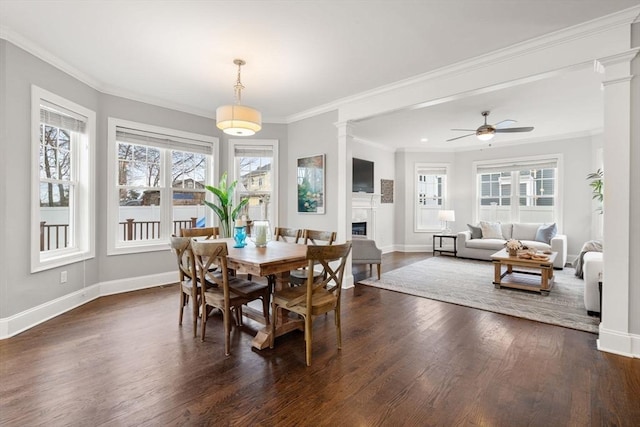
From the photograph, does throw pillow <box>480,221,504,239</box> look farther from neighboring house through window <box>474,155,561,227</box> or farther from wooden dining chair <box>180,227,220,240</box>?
wooden dining chair <box>180,227,220,240</box>

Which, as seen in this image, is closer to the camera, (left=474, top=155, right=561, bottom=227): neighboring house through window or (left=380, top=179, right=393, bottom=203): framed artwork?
(left=474, top=155, right=561, bottom=227): neighboring house through window

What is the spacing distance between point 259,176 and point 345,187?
67.1 inches

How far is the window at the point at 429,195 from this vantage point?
8.00 meters

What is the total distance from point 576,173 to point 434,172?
2.95 m

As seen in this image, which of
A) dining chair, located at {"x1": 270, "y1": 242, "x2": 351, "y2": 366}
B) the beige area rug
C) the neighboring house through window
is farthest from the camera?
the neighboring house through window

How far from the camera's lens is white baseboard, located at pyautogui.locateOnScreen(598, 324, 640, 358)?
2.37 meters

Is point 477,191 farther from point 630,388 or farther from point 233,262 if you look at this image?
point 233,262

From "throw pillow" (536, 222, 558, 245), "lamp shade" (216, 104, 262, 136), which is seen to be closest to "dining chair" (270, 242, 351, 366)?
"lamp shade" (216, 104, 262, 136)

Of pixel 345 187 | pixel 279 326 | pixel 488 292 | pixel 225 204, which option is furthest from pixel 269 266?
pixel 488 292

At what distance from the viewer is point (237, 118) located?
9.26 ft

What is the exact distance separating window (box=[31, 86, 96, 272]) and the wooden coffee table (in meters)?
5.69

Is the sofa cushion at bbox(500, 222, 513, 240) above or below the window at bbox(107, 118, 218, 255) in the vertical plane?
below

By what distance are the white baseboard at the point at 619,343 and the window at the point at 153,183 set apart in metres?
5.03

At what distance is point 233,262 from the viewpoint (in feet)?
Answer: 8.12
